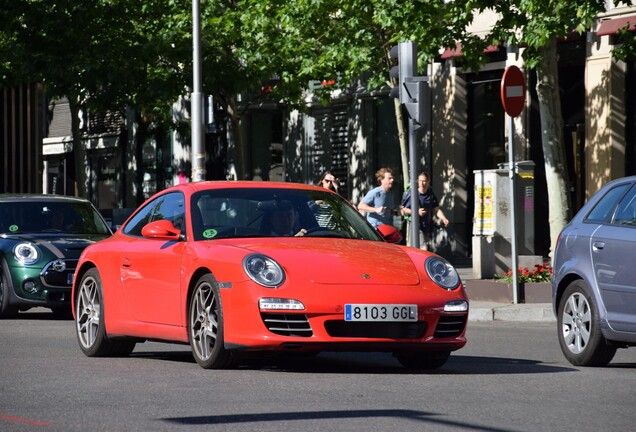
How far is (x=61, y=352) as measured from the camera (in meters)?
12.3

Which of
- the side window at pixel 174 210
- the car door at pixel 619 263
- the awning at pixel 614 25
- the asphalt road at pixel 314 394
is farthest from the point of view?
the awning at pixel 614 25

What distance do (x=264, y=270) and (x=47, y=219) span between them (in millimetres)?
8529

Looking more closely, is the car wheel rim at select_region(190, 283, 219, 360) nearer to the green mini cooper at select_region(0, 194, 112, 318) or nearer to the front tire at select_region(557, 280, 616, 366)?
the front tire at select_region(557, 280, 616, 366)

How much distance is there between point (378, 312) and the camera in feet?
32.7

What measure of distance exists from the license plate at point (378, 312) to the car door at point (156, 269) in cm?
141

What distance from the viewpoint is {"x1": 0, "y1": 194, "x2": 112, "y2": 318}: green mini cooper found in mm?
17031

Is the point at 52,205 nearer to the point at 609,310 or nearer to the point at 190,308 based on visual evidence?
the point at 190,308

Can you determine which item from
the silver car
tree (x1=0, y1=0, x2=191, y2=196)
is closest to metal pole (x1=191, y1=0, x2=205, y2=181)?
tree (x1=0, y1=0, x2=191, y2=196)

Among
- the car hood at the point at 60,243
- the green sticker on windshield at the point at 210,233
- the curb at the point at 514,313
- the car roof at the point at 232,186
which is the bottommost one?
the curb at the point at 514,313

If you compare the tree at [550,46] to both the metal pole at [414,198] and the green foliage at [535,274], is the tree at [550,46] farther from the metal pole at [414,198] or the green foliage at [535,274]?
the metal pole at [414,198]

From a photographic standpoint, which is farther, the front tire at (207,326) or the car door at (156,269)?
the car door at (156,269)

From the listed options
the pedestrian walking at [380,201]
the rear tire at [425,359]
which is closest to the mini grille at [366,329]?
the rear tire at [425,359]

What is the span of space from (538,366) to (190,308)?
257 cm

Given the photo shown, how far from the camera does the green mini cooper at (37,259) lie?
55.9ft
